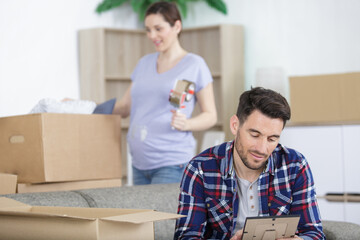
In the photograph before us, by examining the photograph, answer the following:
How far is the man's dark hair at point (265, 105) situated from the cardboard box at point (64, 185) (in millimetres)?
746

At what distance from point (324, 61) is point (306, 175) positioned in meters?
3.15

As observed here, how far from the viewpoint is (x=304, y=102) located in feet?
13.0

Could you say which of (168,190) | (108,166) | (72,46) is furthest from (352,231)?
(72,46)

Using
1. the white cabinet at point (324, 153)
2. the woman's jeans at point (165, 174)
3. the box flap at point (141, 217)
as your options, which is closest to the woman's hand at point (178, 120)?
the woman's jeans at point (165, 174)

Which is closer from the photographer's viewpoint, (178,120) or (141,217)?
(141,217)

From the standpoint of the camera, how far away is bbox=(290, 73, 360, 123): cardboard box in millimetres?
3818

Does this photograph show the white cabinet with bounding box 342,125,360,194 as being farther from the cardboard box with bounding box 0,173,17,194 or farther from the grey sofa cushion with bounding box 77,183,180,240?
the cardboard box with bounding box 0,173,17,194

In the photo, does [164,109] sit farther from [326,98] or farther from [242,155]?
[326,98]

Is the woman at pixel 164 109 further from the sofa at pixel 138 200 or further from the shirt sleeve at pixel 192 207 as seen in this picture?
the shirt sleeve at pixel 192 207

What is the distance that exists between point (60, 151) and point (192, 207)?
2.10ft

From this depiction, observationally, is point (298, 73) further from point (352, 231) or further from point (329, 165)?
point (352, 231)

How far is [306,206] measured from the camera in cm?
174

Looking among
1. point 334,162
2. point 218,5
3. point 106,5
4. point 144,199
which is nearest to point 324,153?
point 334,162

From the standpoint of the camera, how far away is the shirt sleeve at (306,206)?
5.67 feet
